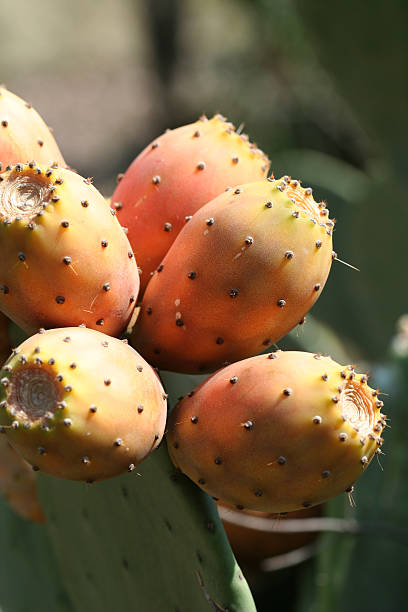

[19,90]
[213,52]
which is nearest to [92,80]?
[19,90]

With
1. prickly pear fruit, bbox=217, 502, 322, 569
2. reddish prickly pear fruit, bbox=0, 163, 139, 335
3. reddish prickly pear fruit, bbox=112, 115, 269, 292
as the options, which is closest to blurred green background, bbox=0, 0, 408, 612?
prickly pear fruit, bbox=217, 502, 322, 569

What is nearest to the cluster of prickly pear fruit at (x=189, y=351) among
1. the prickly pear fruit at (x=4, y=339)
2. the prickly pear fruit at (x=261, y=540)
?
the prickly pear fruit at (x=4, y=339)

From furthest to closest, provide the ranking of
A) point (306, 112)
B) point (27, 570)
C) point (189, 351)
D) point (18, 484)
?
point (306, 112)
point (27, 570)
point (18, 484)
point (189, 351)

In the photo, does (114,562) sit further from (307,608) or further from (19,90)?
(19,90)

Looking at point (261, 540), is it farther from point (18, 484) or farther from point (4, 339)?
point (4, 339)

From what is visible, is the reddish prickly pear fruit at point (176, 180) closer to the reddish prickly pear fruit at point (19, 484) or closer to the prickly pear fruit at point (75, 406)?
the prickly pear fruit at point (75, 406)

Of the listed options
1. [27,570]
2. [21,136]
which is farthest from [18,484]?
[21,136]
